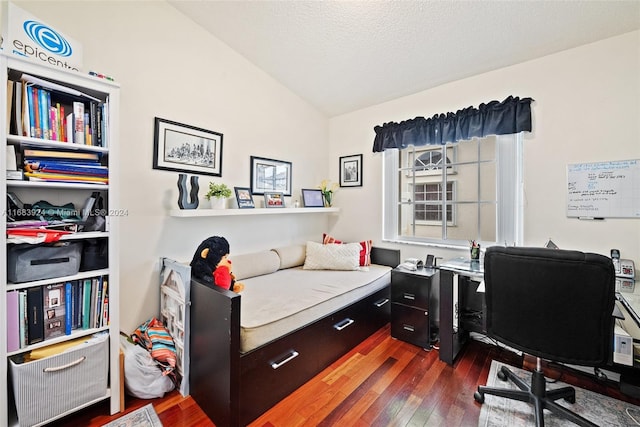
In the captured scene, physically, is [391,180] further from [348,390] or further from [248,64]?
[348,390]

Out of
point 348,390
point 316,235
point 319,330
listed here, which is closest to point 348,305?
point 319,330

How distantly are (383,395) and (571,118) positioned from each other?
2.48m

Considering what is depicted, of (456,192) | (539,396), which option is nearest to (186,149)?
(456,192)

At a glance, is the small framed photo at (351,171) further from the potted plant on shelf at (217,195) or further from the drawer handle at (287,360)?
the drawer handle at (287,360)

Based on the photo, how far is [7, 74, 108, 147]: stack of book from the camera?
1329 mm

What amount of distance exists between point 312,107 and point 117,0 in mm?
2055

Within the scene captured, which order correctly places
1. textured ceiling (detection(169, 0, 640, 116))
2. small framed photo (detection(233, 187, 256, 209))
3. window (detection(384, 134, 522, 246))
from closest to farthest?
textured ceiling (detection(169, 0, 640, 116)) < window (detection(384, 134, 522, 246)) < small framed photo (detection(233, 187, 256, 209))

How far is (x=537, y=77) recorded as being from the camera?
7.23 ft

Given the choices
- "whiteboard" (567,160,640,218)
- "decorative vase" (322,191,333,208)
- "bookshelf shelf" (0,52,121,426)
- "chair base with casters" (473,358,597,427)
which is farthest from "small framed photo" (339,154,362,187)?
"bookshelf shelf" (0,52,121,426)

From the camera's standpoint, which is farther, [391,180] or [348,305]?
[391,180]

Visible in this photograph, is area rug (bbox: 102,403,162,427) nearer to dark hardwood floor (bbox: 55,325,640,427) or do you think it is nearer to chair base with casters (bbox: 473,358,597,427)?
dark hardwood floor (bbox: 55,325,640,427)

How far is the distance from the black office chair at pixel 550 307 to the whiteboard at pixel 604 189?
42.5 inches

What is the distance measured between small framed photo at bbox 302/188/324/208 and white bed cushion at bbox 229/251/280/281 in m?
0.76

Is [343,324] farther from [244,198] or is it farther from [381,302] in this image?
[244,198]
